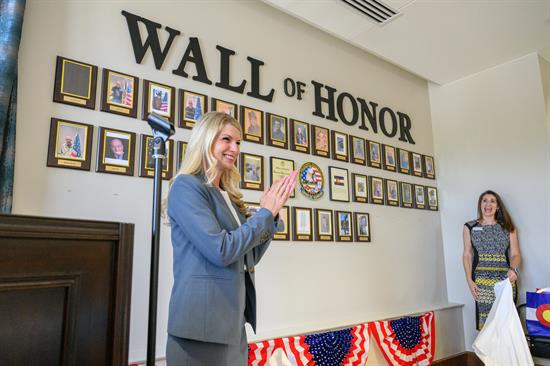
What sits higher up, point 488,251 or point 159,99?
point 159,99

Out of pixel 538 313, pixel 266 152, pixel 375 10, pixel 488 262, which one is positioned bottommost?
pixel 538 313

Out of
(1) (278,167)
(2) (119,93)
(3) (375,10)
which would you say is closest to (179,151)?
(2) (119,93)

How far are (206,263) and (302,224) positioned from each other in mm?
1595

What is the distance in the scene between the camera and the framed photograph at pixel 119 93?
1.90 metres

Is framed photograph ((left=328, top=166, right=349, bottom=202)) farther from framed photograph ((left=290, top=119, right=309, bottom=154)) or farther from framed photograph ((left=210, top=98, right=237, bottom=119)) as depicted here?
framed photograph ((left=210, top=98, right=237, bottom=119))

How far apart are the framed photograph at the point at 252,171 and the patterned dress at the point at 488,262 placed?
2100 mm

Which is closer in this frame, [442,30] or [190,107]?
[190,107]

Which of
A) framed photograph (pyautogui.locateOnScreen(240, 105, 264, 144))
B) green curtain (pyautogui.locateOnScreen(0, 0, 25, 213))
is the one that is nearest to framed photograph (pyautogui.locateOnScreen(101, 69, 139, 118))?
green curtain (pyautogui.locateOnScreen(0, 0, 25, 213))

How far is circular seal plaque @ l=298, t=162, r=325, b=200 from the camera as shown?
105 inches

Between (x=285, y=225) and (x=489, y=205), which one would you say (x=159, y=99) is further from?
(x=489, y=205)

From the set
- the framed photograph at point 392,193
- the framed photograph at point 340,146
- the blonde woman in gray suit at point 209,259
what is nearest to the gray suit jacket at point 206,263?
the blonde woman in gray suit at point 209,259

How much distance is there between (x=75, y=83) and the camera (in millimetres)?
1819

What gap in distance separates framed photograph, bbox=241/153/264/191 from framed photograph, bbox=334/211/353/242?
0.72m

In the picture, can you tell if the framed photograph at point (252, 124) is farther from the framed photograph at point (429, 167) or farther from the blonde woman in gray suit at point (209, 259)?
the framed photograph at point (429, 167)
